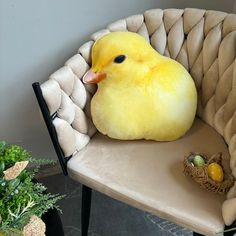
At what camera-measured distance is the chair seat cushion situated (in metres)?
0.99

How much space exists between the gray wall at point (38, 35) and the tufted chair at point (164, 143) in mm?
100

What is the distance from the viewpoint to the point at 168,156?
1.14 metres

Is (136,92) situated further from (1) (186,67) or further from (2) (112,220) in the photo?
(2) (112,220)

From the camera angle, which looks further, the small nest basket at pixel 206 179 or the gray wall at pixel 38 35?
the gray wall at pixel 38 35

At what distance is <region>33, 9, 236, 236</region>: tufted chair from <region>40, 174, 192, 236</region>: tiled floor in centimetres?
14

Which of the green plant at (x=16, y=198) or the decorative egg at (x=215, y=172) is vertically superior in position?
the green plant at (x=16, y=198)

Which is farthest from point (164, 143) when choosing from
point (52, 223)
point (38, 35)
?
point (38, 35)

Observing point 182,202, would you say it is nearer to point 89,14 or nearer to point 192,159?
point 192,159

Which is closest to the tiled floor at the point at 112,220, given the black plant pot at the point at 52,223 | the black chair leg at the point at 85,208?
the black chair leg at the point at 85,208

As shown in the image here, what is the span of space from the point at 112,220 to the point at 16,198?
26.7 inches

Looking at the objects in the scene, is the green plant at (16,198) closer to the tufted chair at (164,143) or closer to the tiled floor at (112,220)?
the tufted chair at (164,143)

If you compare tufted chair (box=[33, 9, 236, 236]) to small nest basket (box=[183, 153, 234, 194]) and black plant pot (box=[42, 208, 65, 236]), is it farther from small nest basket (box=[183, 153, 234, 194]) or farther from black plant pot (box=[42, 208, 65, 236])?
black plant pot (box=[42, 208, 65, 236])

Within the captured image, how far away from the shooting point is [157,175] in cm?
108

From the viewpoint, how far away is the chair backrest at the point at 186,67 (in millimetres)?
1103
